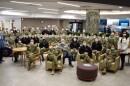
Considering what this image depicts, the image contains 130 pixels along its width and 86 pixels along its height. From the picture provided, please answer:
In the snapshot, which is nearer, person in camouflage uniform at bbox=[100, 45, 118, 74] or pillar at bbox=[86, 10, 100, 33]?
person in camouflage uniform at bbox=[100, 45, 118, 74]

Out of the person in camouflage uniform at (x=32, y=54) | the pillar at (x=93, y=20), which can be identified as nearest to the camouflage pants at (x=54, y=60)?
the person in camouflage uniform at (x=32, y=54)

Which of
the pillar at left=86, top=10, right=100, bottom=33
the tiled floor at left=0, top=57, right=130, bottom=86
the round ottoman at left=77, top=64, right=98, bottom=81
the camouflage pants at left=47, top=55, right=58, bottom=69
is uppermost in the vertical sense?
the pillar at left=86, top=10, right=100, bottom=33

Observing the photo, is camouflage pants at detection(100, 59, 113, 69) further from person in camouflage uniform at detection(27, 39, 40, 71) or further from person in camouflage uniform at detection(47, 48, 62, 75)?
person in camouflage uniform at detection(27, 39, 40, 71)

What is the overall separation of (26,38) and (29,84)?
687 cm

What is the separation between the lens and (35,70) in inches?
348

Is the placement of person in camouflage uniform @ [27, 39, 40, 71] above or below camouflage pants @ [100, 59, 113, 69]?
above

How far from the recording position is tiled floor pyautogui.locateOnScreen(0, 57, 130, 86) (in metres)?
7.16

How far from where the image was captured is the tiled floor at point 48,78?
716 centimetres

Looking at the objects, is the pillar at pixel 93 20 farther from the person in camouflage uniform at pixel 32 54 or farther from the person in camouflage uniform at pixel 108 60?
the person in camouflage uniform at pixel 32 54

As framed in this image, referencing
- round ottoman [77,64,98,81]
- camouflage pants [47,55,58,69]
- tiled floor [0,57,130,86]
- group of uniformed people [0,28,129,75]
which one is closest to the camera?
tiled floor [0,57,130,86]

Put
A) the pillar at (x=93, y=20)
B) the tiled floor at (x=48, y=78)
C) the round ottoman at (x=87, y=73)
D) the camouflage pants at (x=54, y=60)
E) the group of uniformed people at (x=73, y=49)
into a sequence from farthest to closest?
the pillar at (x=93, y=20) → the group of uniformed people at (x=73, y=49) → the camouflage pants at (x=54, y=60) → the round ottoman at (x=87, y=73) → the tiled floor at (x=48, y=78)

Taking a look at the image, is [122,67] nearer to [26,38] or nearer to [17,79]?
[17,79]

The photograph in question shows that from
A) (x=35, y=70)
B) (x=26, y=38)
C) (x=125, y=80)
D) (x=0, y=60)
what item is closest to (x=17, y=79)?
(x=35, y=70)

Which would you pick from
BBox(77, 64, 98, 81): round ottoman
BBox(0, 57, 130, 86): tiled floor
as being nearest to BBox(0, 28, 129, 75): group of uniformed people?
BBox(0, 57, 130, 86): tiled floor
